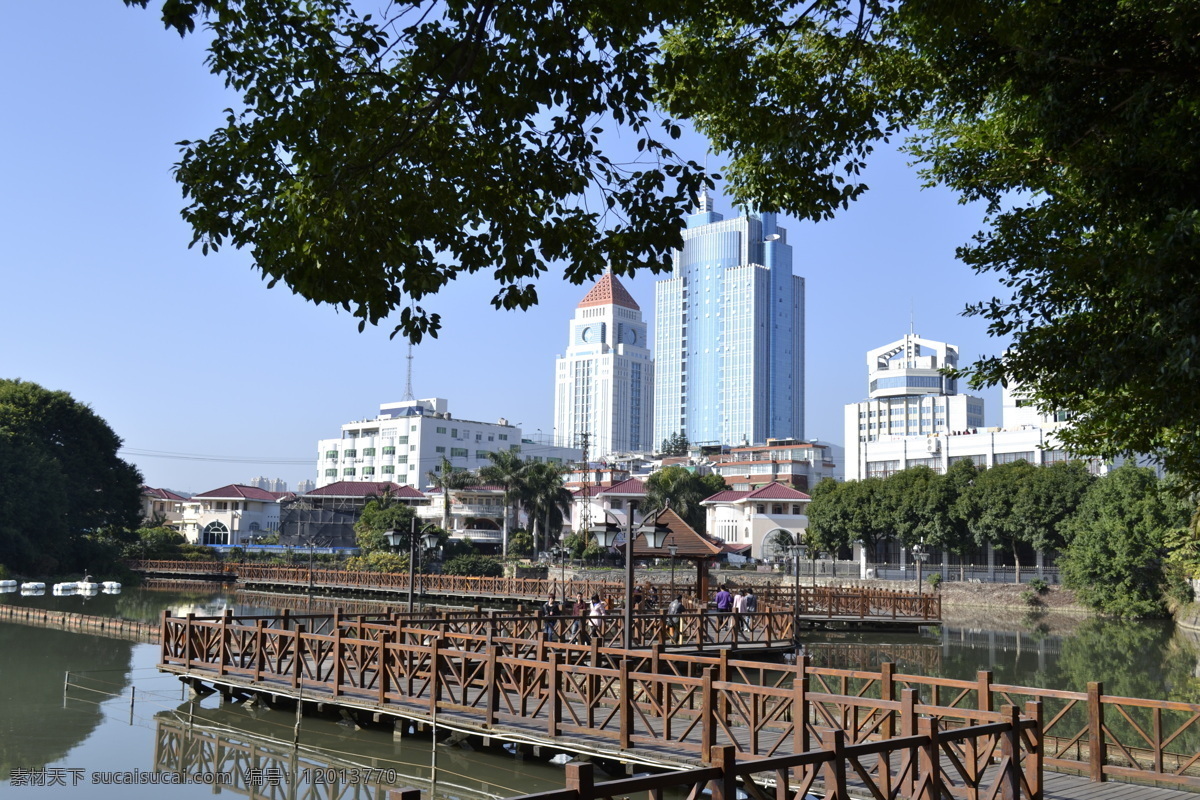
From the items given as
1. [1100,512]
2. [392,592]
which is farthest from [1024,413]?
[392,592]

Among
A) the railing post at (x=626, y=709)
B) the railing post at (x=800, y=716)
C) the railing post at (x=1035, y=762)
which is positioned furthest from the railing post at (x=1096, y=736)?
the railing post at (x=626, y=709)

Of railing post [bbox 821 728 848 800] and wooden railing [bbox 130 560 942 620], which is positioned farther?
wooden railing [bbox 130 560 942 620]

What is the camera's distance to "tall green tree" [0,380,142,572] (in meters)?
50.2

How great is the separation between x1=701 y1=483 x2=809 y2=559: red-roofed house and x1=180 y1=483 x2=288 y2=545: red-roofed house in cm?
3710

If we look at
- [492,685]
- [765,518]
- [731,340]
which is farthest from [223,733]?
[731,340]

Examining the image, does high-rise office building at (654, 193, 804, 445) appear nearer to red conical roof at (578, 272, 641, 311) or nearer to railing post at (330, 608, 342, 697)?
red conical roof at (578, 272, 641, 311)

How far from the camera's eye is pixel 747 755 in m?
11.4

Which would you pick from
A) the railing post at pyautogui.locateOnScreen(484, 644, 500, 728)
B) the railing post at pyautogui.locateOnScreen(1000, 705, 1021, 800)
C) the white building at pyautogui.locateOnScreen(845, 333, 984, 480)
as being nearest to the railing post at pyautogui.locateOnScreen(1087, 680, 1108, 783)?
the railing post at pyautogui.locateOnScreen(1000, 705, 1021, 800)

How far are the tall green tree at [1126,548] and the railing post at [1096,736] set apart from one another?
113 feet

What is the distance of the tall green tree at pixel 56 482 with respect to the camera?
50188 millimetres

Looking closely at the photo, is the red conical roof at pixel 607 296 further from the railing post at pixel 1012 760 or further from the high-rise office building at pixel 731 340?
the railing post at pixel 1012 760

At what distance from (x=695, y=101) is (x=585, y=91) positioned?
2.88 metres

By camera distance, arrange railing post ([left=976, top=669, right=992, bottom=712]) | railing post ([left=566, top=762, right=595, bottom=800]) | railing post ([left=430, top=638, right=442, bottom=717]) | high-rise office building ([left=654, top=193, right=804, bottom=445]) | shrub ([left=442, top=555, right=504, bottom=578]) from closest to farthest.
Result: railing post ([left=566, top=762, right=595, bottom=800]) → railing post ([left=976, top=669, right=992, bottom=712]) → railing post ([left=430, top=638, right=442, bottom=717]) → shrub ([left=442, top=555, right=504, bottom=578]) → high-rise office building ([left=654, top=193, right=804, bottom=445])

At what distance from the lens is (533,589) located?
148 ft
